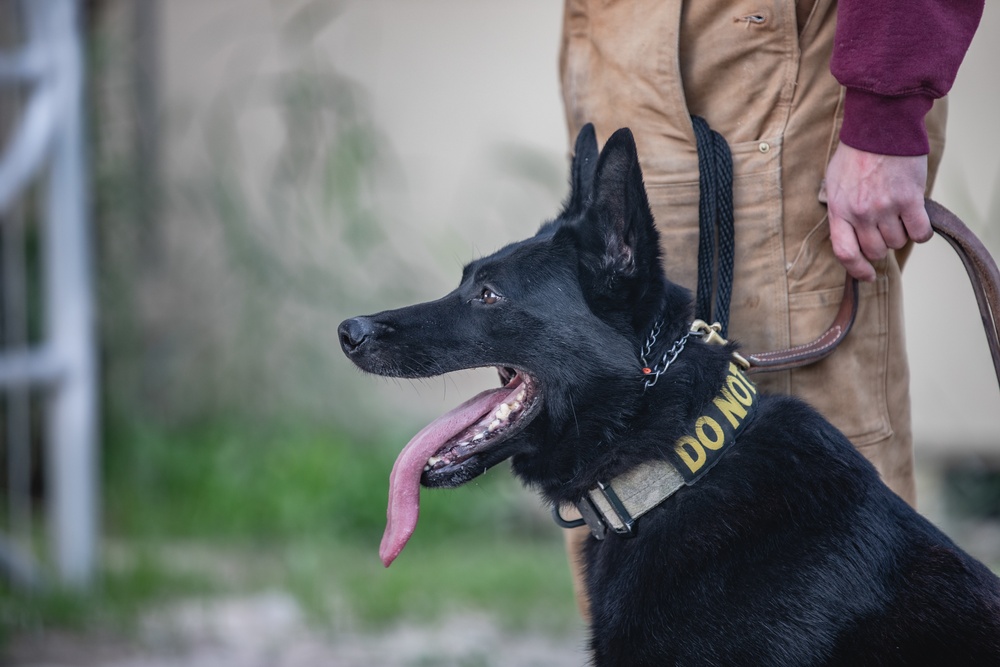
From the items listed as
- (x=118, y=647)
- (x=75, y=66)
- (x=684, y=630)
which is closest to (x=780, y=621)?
(x=684, y=630)

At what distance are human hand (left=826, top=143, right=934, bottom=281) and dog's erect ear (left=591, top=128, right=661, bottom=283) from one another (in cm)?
35

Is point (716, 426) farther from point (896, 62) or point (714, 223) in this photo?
point (896, 62)

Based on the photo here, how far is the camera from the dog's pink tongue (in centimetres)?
195

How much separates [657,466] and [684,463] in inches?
2.2

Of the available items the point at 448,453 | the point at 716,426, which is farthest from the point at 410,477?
the point at 716,426

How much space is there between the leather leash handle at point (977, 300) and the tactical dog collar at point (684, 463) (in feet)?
0.43

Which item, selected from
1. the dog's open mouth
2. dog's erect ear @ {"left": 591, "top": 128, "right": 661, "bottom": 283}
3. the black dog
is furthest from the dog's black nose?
dog's erect ear @ {"left": 591, "top": 128, "right": 661, "bottom": 283}

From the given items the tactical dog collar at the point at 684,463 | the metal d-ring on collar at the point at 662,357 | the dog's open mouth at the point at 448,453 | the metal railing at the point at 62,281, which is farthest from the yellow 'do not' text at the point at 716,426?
the metal railing at the point at 62,281

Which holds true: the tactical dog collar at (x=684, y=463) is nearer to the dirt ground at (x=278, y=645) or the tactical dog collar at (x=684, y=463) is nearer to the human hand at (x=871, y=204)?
the human hand at (x=871, y=204)

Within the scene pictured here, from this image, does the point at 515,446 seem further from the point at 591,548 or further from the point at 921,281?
the point at 921,281

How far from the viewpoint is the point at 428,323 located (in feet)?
6.76

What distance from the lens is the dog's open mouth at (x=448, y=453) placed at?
6.41 feet

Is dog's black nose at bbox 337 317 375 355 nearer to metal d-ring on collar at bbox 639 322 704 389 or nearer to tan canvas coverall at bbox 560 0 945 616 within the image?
metal d-ring on collar at bbox 639 322 704 389

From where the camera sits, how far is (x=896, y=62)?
5.71 ft
